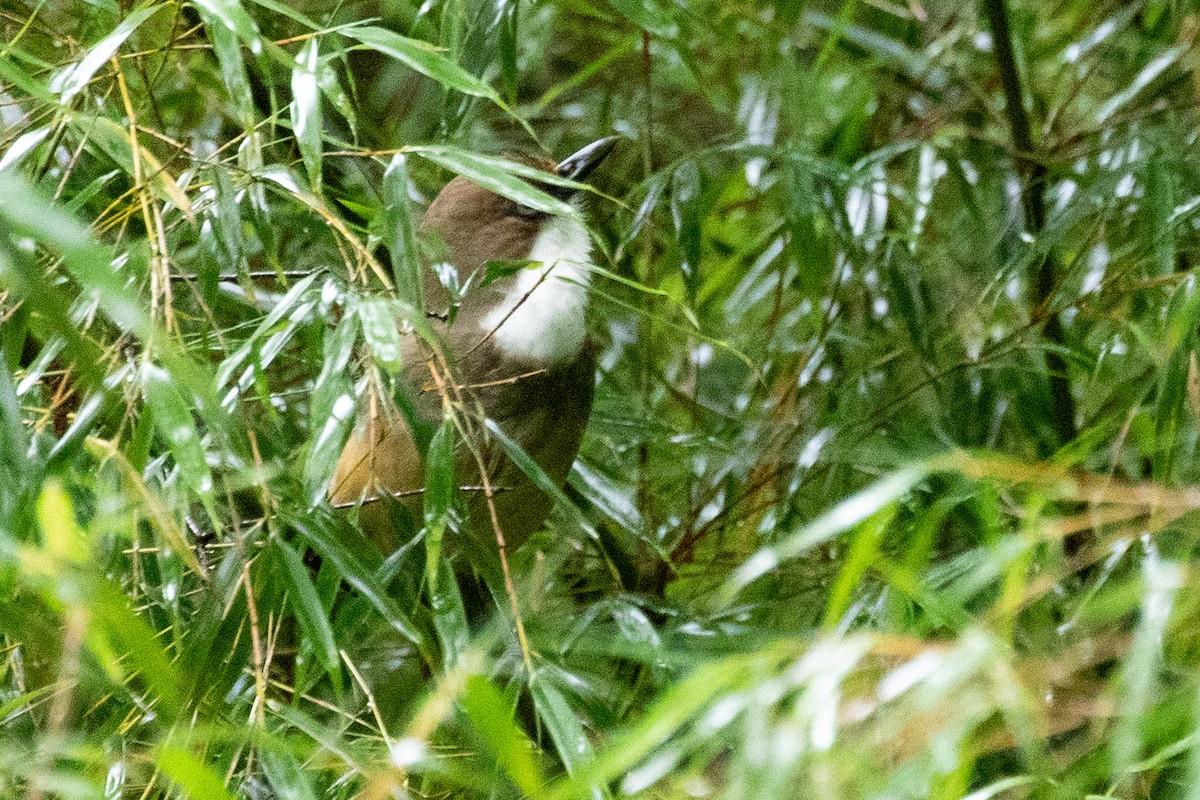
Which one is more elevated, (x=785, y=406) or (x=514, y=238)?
(x=514, y=238)

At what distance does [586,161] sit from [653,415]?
0.46 metres

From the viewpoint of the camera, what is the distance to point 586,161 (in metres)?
2.45

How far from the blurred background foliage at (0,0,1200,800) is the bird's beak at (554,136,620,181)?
0.10m

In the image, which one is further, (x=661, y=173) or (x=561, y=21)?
(x=561, y=21)

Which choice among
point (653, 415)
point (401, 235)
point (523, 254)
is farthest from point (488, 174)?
point (653, 415)

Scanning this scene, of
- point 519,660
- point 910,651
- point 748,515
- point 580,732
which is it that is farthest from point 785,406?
point 910,651

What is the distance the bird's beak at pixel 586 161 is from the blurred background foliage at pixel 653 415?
10 cm

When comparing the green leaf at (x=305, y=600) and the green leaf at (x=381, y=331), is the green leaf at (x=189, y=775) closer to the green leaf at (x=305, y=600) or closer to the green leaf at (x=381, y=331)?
the green leaf at (x=305, y=600)

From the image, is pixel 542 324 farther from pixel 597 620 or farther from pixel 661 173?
pixel 597 620

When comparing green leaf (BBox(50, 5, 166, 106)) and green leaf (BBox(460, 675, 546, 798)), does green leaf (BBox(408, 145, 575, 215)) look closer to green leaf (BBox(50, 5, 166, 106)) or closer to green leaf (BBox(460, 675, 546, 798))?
green leaf (BBox(50, 5, 166, 106))

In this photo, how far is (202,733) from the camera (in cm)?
133

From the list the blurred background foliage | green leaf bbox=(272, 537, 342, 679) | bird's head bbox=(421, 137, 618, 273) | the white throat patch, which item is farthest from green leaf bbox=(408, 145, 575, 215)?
bird's head bbox=(421, 137, 618, 273)

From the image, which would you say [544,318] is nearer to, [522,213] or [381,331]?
[522,213]

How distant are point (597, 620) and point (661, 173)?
2.53 feet
